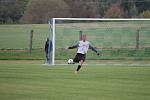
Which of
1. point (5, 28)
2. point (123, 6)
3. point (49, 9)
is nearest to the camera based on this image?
point (5, 28)

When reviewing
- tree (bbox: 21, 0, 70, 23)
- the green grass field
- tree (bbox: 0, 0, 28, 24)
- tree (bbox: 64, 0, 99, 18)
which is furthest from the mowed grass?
tree (bbox: 64, 0, 99, 18)

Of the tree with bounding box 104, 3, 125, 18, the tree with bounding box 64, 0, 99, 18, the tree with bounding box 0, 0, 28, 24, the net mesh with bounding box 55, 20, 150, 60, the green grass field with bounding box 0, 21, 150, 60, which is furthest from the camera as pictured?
the tree with bounding box 64, 0, 99, 18

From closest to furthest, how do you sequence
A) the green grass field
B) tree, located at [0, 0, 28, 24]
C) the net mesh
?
the green grass field < the net mesh < tree, located at [0, 0, 28, 24]

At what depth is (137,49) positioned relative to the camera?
40.1 meters

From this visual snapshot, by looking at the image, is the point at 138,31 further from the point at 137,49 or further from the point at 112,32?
the point at 112,32

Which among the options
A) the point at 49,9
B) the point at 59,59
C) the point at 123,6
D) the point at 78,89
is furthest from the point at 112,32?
the point at 123,6

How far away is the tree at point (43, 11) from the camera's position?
62688mm

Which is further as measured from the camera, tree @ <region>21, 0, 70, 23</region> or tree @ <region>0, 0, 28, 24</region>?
tree @ <region>0, 0, 28, 24</region>

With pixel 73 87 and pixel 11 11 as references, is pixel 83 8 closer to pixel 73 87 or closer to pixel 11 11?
pixel 11 11

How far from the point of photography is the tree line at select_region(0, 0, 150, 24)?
63.4 meters

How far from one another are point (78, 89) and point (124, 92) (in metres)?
1.48

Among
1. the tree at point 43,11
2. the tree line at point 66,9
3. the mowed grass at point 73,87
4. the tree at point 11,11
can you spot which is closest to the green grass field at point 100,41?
the tree at point 43,11

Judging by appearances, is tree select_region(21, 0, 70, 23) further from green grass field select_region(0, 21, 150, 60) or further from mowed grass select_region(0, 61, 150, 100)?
mowed grass select_region(0, 61, 150, 100)

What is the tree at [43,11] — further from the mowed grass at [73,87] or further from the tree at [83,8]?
the mowed grass at [73,87]
